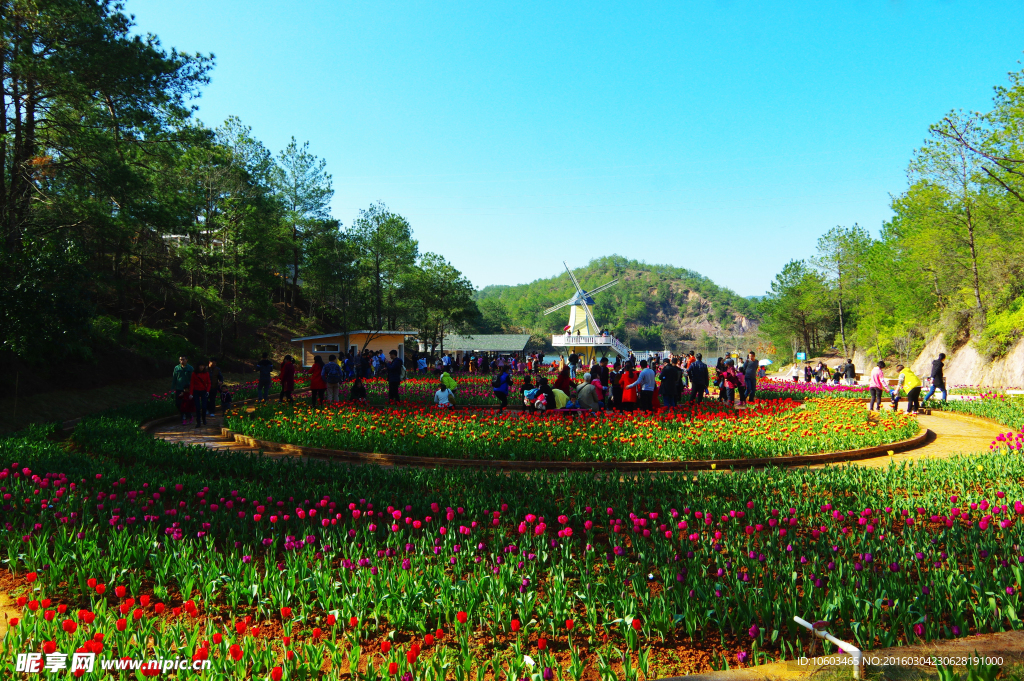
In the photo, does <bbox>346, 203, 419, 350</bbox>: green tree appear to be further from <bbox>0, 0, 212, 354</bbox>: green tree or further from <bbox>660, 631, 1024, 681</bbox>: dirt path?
<bbox>660, 631, 1024, 681</bbox>: dirt path

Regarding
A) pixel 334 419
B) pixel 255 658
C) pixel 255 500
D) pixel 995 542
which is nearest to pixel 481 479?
pixel 255 500

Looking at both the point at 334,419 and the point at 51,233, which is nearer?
the point at 334,419

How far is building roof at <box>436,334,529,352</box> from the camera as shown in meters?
71.2

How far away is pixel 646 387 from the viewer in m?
14.7

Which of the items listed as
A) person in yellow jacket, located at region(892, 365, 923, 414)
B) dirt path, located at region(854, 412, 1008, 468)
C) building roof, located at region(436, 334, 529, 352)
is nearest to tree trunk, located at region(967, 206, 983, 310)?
dirt path, located at region(854, 412, 1008, 468)

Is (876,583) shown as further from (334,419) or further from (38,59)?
(38,59)

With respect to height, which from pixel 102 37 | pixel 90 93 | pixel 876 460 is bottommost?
pixel 876 460

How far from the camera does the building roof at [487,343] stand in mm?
71188

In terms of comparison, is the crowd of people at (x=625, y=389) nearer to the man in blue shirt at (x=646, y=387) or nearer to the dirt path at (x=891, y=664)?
the man in blue shirt at (x=646, y=387)

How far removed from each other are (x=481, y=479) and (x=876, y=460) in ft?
23.7

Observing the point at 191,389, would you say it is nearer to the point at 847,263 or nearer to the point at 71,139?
the point at 71,139

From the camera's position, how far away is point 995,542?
15.9ft

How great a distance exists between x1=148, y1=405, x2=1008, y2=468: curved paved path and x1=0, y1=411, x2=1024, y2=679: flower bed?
3.45 metres

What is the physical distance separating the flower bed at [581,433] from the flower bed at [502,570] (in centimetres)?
266
